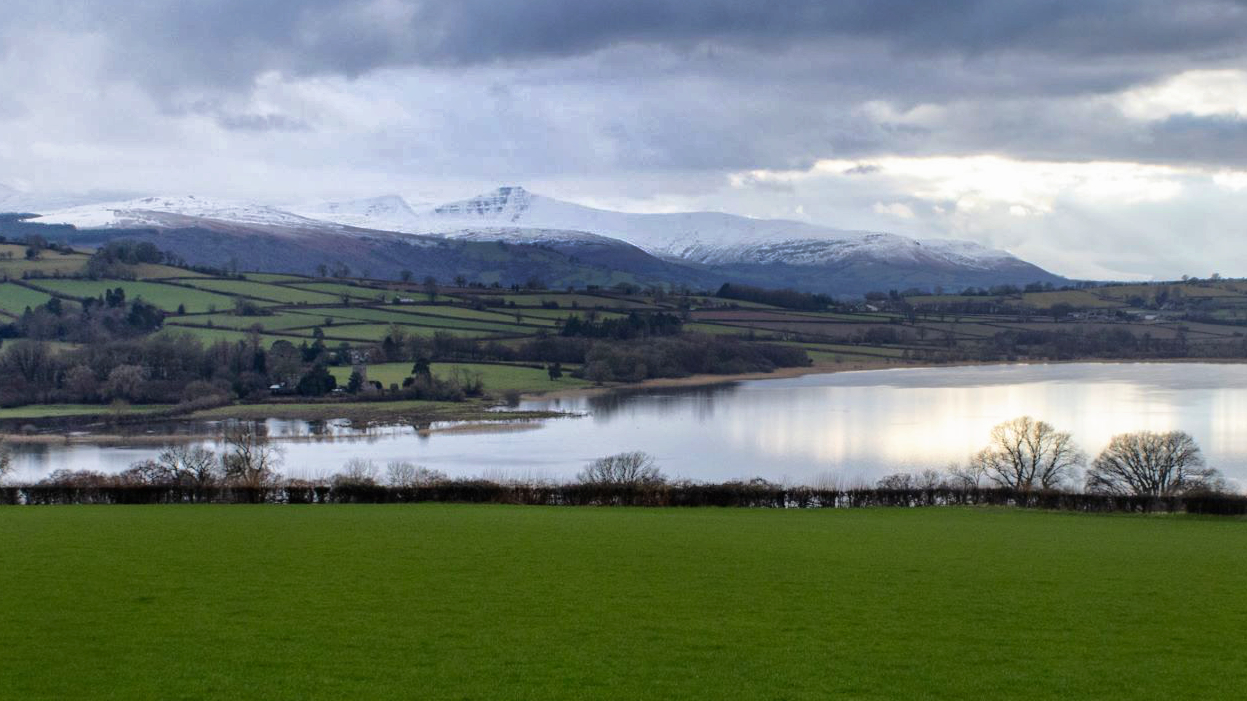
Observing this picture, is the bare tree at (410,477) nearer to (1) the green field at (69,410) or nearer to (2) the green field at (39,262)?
(1) the green field at (69,410)

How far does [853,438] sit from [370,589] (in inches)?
1666

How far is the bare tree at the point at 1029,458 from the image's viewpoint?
4128cm

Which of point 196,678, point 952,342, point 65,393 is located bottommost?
point 196,678

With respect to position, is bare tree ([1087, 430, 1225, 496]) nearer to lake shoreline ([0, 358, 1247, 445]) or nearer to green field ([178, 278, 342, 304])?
lake shoreline ([0, 358, 1247, 445])

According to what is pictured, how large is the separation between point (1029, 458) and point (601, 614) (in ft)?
114

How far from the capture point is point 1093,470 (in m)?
40.7

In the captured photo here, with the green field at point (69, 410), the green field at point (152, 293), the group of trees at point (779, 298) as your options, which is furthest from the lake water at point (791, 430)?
the group of trees at point (779, 298)

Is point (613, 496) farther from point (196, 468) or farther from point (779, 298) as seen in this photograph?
point (779, 298)

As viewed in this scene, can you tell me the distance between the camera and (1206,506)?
2919 cm

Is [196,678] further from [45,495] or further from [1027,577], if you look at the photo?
[45,495]

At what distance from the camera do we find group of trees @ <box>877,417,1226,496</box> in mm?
36688

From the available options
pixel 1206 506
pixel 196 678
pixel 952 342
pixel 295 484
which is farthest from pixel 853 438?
pixel 952 342

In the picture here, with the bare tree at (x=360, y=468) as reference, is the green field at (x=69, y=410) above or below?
→ above

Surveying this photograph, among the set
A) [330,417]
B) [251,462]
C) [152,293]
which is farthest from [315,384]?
[152,293]
